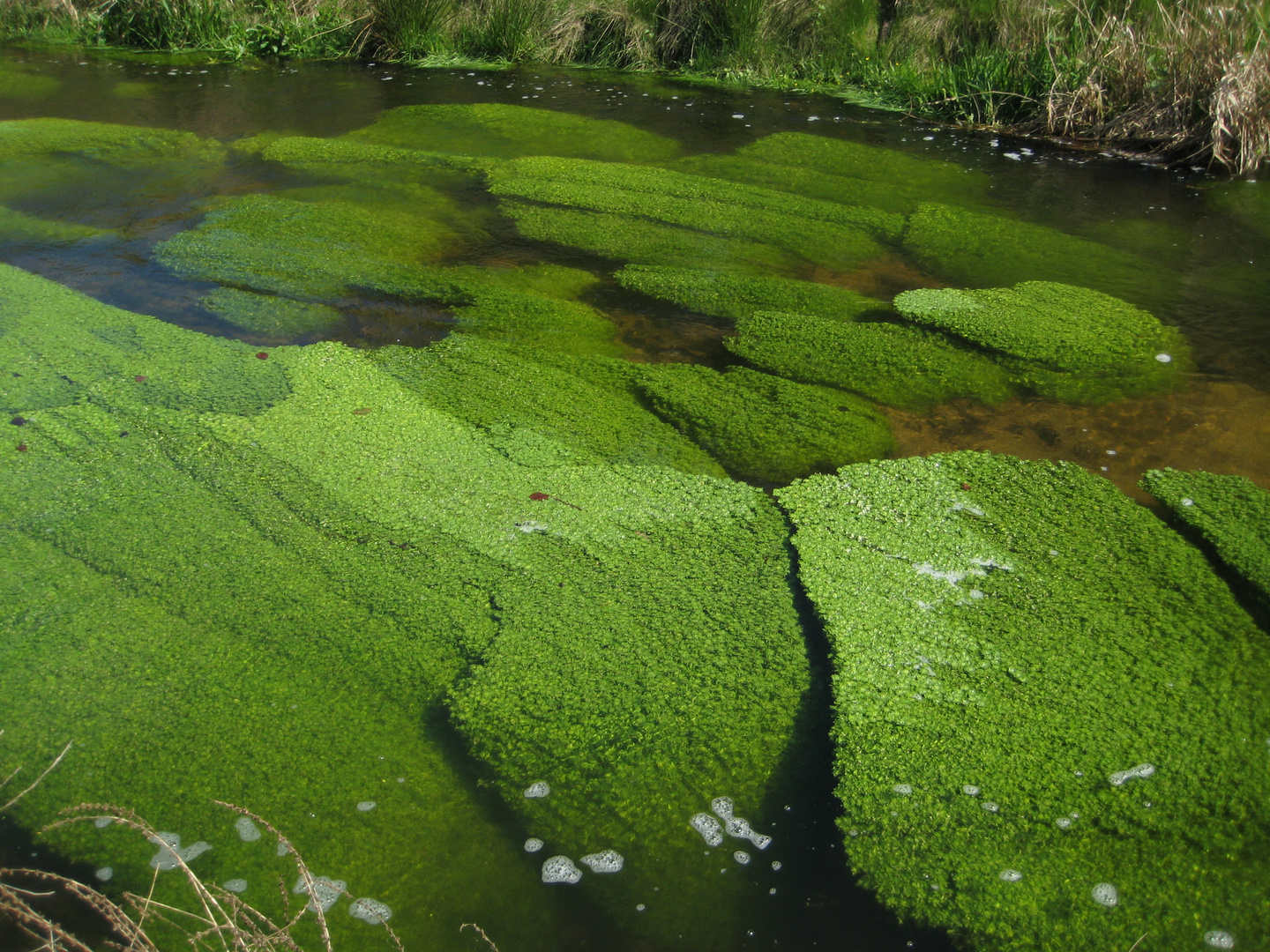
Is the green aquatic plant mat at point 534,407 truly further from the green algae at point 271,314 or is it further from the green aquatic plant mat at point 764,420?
the green algae at point 271,314

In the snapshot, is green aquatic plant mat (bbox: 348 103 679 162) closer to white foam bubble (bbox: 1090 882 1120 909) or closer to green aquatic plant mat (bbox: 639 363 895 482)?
green aquatic plant mat (bbox: 639 363 895 482)

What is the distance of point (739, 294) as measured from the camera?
14.3 ft

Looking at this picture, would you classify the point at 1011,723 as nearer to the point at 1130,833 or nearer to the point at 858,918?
the point at 1130,833

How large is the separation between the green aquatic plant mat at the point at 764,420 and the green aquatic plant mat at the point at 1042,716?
0.90 ft

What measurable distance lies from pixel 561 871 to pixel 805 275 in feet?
11.3

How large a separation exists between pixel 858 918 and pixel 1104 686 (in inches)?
34.2

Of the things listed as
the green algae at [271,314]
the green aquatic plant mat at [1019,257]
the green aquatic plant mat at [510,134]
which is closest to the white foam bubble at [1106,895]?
the green aquatic plant mat at [1019,257]

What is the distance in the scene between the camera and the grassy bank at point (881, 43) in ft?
19.2

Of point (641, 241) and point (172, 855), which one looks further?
point (641, 241)

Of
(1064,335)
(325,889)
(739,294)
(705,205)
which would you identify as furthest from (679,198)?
(325,889)

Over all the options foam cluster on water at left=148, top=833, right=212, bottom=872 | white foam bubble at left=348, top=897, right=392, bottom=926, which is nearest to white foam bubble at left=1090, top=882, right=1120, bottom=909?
white foam bubble at left=348, top=897, right=392, bottom=926

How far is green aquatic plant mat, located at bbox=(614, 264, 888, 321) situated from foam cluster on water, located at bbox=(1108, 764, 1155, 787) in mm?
2537

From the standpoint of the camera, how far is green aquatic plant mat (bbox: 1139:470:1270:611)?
2566mm

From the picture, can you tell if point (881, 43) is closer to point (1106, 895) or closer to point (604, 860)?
point (1106, 895)
